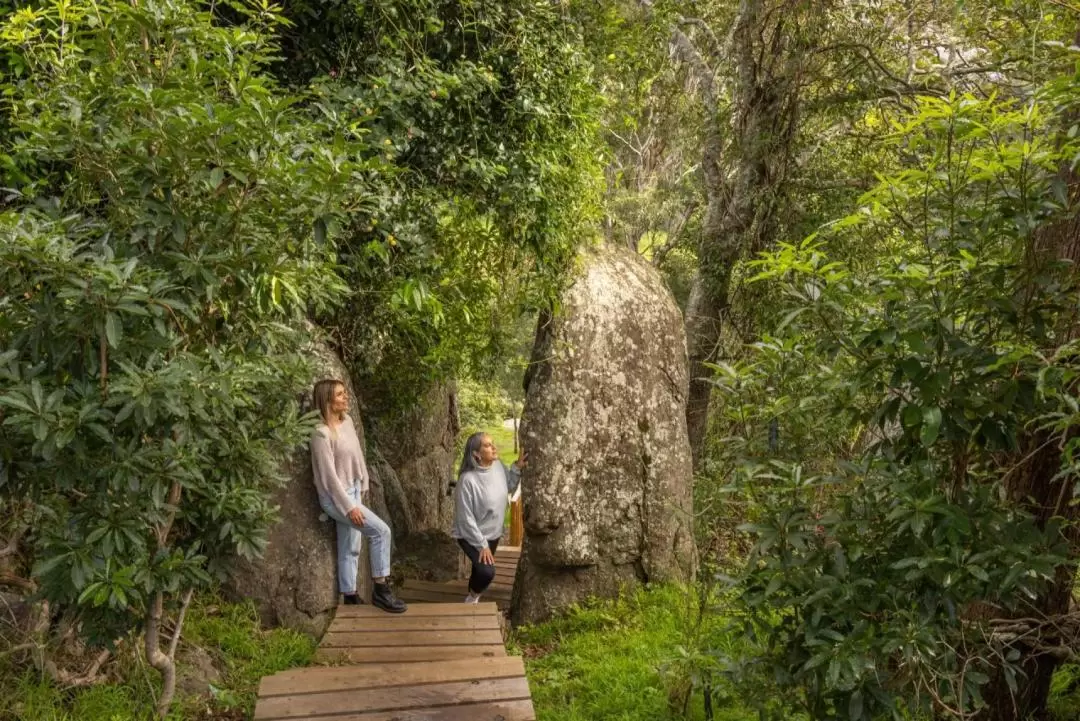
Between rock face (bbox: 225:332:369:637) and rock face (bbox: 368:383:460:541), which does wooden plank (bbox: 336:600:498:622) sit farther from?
rock face (bbox: 368:383:460:541)

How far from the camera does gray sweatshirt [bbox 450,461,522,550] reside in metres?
7.27

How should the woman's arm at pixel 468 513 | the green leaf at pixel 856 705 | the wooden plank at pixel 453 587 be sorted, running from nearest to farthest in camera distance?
the green leaf at pixel 856 705, the woman's arm at pixel 468 513, the wooden plank at pixel 453 587

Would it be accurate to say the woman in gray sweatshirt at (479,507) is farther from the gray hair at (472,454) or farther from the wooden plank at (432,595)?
the wooden plank at (432,595)

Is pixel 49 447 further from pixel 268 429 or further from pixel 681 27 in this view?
pixel 681 27

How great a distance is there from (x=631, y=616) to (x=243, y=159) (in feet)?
18.0

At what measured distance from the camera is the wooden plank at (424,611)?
19.8 ft

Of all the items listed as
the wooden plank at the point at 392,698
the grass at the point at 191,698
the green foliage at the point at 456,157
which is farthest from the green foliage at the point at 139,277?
the green foliage at the point at 456,157

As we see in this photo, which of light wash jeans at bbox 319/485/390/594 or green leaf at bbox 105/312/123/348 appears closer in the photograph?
green leaf at bbox 105/312/123/348

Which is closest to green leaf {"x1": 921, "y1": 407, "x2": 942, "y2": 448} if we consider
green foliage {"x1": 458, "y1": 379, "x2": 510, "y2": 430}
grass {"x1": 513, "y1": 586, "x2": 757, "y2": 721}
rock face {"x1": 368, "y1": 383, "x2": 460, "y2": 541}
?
grass {"x1": 513, "y1": 586, "x2": 757, "y2": 721}

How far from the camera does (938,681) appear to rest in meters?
3.43

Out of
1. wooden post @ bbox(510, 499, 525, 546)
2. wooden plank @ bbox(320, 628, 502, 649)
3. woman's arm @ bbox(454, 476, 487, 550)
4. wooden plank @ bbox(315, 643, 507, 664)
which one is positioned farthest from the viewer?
wooden post @ bbox(510, 499, 525, 546)

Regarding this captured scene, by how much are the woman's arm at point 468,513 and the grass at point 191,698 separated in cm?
174

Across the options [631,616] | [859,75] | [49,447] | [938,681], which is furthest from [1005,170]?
[859,75]

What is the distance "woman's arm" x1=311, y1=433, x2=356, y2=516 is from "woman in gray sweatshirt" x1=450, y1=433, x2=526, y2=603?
122cm
